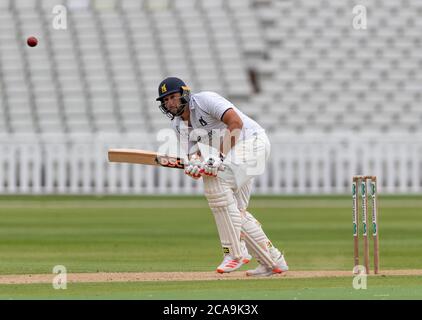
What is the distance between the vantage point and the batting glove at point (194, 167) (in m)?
9.52

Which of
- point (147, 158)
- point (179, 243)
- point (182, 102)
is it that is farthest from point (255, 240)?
point (179, 243)

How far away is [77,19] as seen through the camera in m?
30.0

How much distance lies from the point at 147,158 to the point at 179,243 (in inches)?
166

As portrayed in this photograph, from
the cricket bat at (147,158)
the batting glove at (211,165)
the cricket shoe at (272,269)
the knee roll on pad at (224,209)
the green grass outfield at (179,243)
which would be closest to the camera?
the green grass outfield at (179,243)

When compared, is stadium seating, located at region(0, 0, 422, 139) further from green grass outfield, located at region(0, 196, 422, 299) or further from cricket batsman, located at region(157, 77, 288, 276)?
cricket batsman, located at region(157, 77, 288, 276)

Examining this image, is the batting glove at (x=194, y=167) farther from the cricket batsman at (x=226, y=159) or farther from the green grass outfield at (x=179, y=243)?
the green grass outfield at (x=179, y=243)

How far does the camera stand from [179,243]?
14.0 metres

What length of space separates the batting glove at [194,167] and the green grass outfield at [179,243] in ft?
2.72

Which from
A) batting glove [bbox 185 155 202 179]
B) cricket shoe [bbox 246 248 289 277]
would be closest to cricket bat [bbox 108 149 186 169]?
batting glove [bbox 185 155 202 179]

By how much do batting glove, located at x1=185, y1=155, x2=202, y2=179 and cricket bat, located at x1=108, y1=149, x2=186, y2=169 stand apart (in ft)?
0.32

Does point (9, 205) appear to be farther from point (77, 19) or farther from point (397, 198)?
point (77, 19)

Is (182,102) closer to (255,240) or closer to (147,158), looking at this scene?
(147,158)

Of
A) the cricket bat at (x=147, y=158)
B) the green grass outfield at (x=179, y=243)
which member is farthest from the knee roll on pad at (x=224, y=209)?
the green grass outfield at (x=179, y=243)

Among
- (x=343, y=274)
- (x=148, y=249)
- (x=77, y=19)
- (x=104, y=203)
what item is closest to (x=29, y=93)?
(x=77, y=19)
